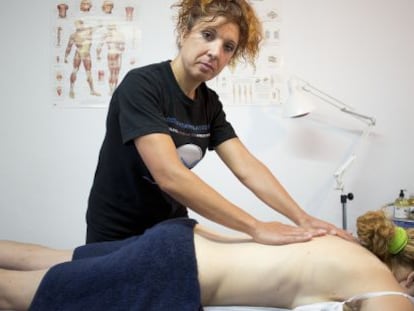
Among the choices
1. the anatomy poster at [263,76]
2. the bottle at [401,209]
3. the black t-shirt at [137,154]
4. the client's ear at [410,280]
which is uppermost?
the anatomy poster at [263,76]

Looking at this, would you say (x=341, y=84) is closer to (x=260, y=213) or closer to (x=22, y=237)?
(x=260, y=213)

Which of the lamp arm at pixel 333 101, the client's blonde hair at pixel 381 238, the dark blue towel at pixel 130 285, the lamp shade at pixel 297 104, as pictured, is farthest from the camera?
the lamp arm at pixel 333 101

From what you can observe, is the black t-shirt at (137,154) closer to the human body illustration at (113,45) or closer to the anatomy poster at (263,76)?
the anatomy poster at (263,76)

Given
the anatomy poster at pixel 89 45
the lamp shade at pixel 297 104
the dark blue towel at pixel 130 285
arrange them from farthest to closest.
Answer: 1. the anatomy poster at pixel 89 45
2. the lamp shade at pixel 297 104
3. the dark blue towel at pixel 130 285

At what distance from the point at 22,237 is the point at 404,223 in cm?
188

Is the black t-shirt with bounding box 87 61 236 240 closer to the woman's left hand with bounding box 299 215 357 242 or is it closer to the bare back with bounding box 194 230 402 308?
the bare back with bounding box 194 230 402 308

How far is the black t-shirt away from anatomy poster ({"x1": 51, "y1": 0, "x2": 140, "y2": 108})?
35.3 inches

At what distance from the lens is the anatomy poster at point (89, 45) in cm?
180

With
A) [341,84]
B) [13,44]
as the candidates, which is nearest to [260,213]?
[341,84]

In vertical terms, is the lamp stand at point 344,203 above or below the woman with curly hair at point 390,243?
below

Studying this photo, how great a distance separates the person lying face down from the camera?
0.75 meters

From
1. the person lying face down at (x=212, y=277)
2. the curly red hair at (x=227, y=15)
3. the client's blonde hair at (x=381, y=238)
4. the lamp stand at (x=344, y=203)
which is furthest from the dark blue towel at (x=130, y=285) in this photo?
the lamp stand at (x=344, y=203)

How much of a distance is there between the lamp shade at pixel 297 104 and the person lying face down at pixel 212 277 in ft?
2.52

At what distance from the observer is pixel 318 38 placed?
1.80 meters
